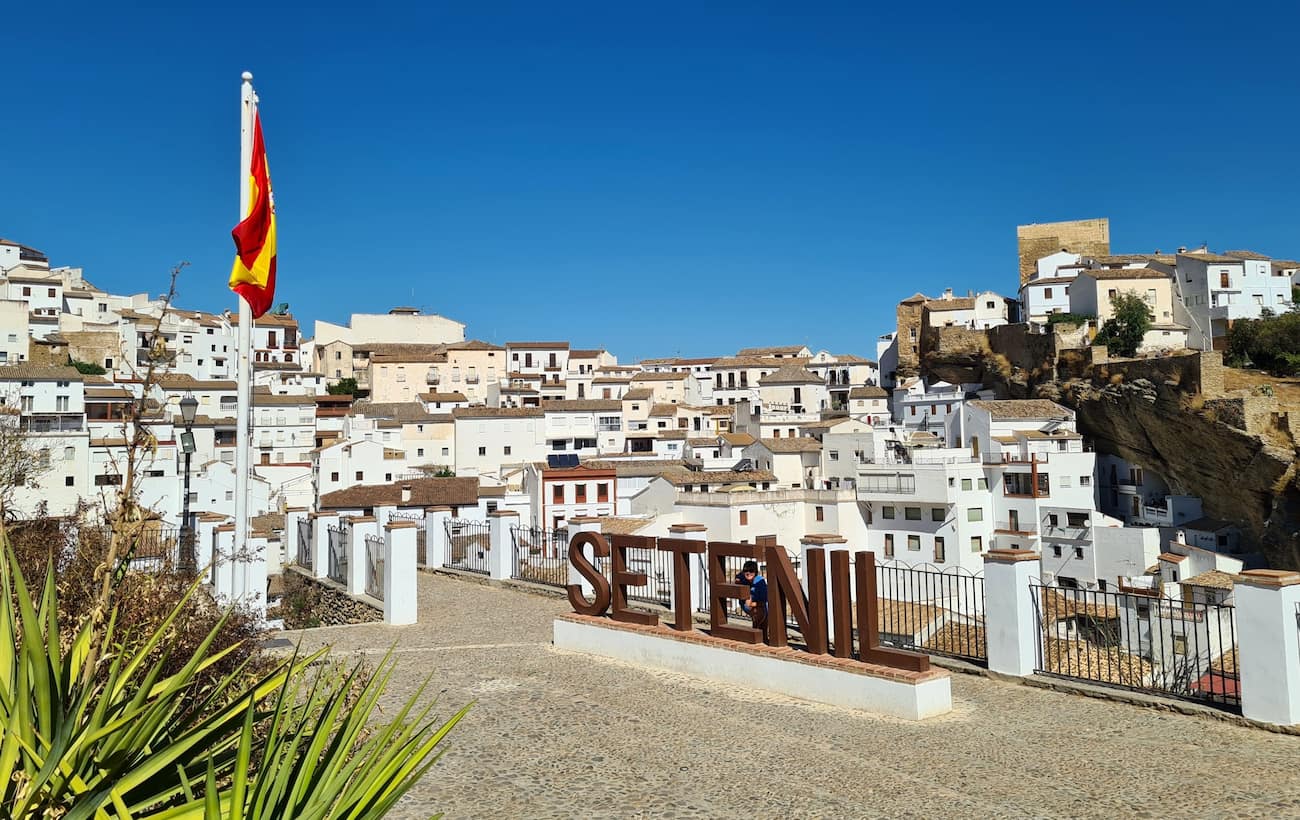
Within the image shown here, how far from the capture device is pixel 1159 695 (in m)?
8.59

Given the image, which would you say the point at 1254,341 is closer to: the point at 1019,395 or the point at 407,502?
the point at 1019,395

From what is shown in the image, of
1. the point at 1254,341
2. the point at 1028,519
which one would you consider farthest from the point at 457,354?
the point at 1254,341

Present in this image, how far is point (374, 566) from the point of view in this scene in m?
17.1

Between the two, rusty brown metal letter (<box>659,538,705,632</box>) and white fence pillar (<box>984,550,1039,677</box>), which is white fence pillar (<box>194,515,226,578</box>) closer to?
rusty brown metal letter (<box>659,538,705,632</box>)

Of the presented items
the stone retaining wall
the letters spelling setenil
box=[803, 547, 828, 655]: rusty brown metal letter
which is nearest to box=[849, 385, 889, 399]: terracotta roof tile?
the stone retaining wall

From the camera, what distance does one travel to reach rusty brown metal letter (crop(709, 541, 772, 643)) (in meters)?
10.4

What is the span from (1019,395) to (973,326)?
39.2ft

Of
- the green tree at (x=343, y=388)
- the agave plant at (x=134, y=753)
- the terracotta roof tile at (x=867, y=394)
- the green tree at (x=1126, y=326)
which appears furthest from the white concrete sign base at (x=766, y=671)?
the green tree at (x=343, y=388)

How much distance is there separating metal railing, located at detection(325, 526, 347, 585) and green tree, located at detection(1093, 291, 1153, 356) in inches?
2231

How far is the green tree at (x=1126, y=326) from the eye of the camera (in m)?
60.6

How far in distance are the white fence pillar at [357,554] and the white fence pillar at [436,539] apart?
299cm

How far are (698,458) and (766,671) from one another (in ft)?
163

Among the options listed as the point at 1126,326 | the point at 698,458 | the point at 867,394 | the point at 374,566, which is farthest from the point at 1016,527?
the point at 374,566

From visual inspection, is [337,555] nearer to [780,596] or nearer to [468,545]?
[468,545]
